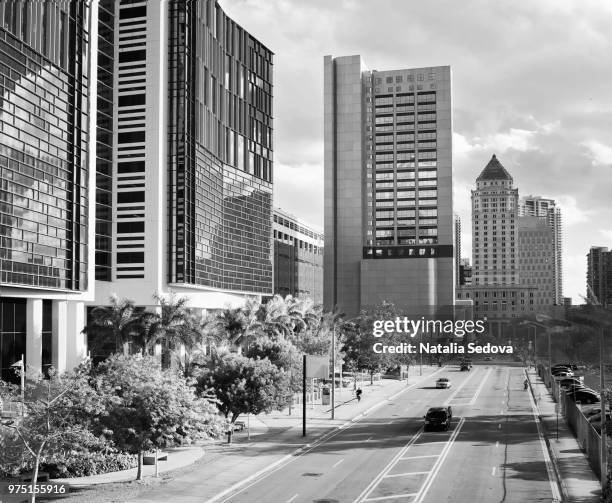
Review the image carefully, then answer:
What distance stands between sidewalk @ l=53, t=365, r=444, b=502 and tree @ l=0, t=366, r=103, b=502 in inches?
222

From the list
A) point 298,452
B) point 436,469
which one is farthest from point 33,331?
point 436,469

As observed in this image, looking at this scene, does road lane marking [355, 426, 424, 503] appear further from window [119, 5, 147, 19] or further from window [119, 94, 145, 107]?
window [119, 5, 147, 19]

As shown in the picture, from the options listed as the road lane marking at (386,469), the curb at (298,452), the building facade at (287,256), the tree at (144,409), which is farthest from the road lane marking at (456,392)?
the building facade at (287,256)

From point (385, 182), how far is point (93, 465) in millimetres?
151166

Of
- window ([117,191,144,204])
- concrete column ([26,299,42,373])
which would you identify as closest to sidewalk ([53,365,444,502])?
concrete column ([26,299,42,373])

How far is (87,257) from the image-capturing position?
244 ft

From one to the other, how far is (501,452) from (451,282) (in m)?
140

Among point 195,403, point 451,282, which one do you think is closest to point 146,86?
point 195,403

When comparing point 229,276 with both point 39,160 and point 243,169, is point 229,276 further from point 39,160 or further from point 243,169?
point 39,160

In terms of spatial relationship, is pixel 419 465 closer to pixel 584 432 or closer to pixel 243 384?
pixel 584 432

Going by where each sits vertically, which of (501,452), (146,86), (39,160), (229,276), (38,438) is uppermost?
(146,86)

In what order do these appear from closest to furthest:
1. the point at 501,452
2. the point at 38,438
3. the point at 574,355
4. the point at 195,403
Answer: the point at 38,438, the point at 195,403, the point at 501,452, the point at 574,355

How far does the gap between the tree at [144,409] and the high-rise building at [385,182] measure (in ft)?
468

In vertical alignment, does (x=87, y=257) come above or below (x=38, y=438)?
above
